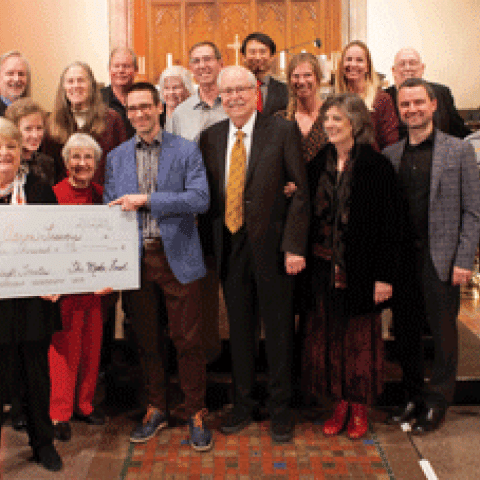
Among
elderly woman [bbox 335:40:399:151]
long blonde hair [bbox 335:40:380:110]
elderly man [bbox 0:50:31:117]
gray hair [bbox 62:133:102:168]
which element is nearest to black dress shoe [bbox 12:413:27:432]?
gray hair [bbox 62:133:102:168]

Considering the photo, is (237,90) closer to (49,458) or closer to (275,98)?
(275,98)

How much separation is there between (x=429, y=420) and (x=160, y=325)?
142 cm

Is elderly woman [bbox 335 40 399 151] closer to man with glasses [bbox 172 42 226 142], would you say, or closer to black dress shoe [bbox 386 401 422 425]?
man with glasses [bbox 172 42 226 142]

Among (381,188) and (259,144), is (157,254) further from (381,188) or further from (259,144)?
(381,188)

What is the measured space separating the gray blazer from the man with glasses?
120cm

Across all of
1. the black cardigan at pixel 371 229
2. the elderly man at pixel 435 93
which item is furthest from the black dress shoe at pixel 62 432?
the elderly man at pixel 435 93

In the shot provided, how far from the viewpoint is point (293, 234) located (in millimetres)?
2770

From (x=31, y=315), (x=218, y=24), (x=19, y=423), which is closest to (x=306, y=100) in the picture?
(x=31, y=315)

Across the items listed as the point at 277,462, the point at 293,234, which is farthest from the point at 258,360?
the point at 293,234

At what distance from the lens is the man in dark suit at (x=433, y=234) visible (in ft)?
9.28

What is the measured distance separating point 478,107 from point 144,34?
13.8 feet

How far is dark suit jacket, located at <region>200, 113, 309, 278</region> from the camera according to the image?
279 cm

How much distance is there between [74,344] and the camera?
2.90 metres

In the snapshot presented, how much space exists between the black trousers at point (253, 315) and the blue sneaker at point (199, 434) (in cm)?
23
